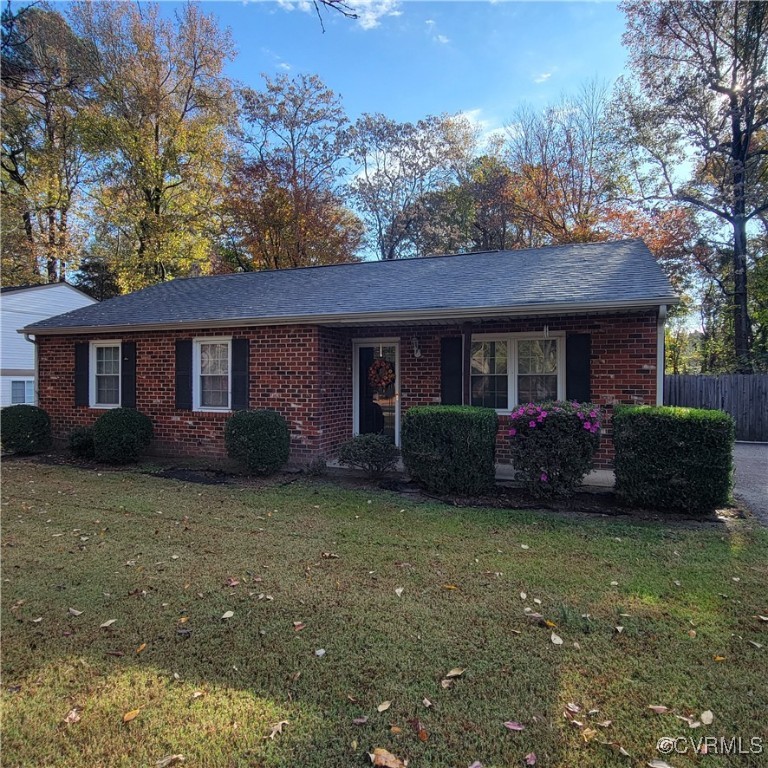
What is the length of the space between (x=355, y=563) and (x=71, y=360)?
931 centimetres

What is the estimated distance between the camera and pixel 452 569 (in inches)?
159

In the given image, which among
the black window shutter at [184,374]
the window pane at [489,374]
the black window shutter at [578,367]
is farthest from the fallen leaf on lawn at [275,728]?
the black window shutter at [184,374]

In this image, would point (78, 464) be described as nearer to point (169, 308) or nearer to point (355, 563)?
point (169, 308)

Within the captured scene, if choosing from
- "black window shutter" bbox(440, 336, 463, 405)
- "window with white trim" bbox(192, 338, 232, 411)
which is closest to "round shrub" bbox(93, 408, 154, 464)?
"window with white trim" bbox(192, 338, 232, 411)

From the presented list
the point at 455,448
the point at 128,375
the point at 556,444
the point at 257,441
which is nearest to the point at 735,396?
the point at 556,444

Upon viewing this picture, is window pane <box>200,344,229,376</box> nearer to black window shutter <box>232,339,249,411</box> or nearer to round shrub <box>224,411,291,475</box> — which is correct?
black window shutter <box>232,339,249,411</box>

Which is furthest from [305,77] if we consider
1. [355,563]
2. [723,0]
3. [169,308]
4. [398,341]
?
[355,563]

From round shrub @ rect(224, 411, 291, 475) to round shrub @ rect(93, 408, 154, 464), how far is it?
209 cm

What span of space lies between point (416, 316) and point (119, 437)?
5520 mm

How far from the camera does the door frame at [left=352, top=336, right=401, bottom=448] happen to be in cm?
920

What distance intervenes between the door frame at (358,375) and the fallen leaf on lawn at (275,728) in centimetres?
704

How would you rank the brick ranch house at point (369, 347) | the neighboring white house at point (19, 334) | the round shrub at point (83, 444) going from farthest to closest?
the neighboring white house at point (19, 334) < the round shrub at point (83, 444) < the brick ranch house at point (369, 347)

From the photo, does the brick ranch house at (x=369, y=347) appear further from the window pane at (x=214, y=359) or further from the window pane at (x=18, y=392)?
the window pane at (x=18, y=392)

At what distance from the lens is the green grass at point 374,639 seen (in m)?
2.18
